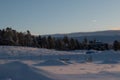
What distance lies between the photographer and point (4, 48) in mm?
72250

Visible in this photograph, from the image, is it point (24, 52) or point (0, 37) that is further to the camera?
point (0, 37)

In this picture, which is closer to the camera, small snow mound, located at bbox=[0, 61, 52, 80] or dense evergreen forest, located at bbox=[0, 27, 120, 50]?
small snow mound, located at bbox=[0, 61, 52, 80]

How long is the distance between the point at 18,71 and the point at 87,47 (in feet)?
364

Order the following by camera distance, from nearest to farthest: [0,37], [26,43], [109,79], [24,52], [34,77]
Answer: [34,77] < [109,79] < [24,52] < [0,37] < [26,43]

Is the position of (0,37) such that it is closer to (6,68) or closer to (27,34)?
(27,34)

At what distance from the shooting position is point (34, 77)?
14.6 metres

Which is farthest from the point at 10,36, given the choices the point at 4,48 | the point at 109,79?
the point at 109,79

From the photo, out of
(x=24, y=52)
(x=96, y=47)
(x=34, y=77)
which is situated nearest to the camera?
(x=34, y=77)

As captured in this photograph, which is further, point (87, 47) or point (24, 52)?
point (87, 47)

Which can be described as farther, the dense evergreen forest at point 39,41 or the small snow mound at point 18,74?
the dense evergreen forest at point 39,41

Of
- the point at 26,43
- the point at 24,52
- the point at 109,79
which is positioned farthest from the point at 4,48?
the point at 109,79

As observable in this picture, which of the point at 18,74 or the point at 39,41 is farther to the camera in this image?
the point at 39,41

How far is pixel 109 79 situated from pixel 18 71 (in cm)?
472

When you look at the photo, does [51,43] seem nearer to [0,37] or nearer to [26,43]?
[26,43]
